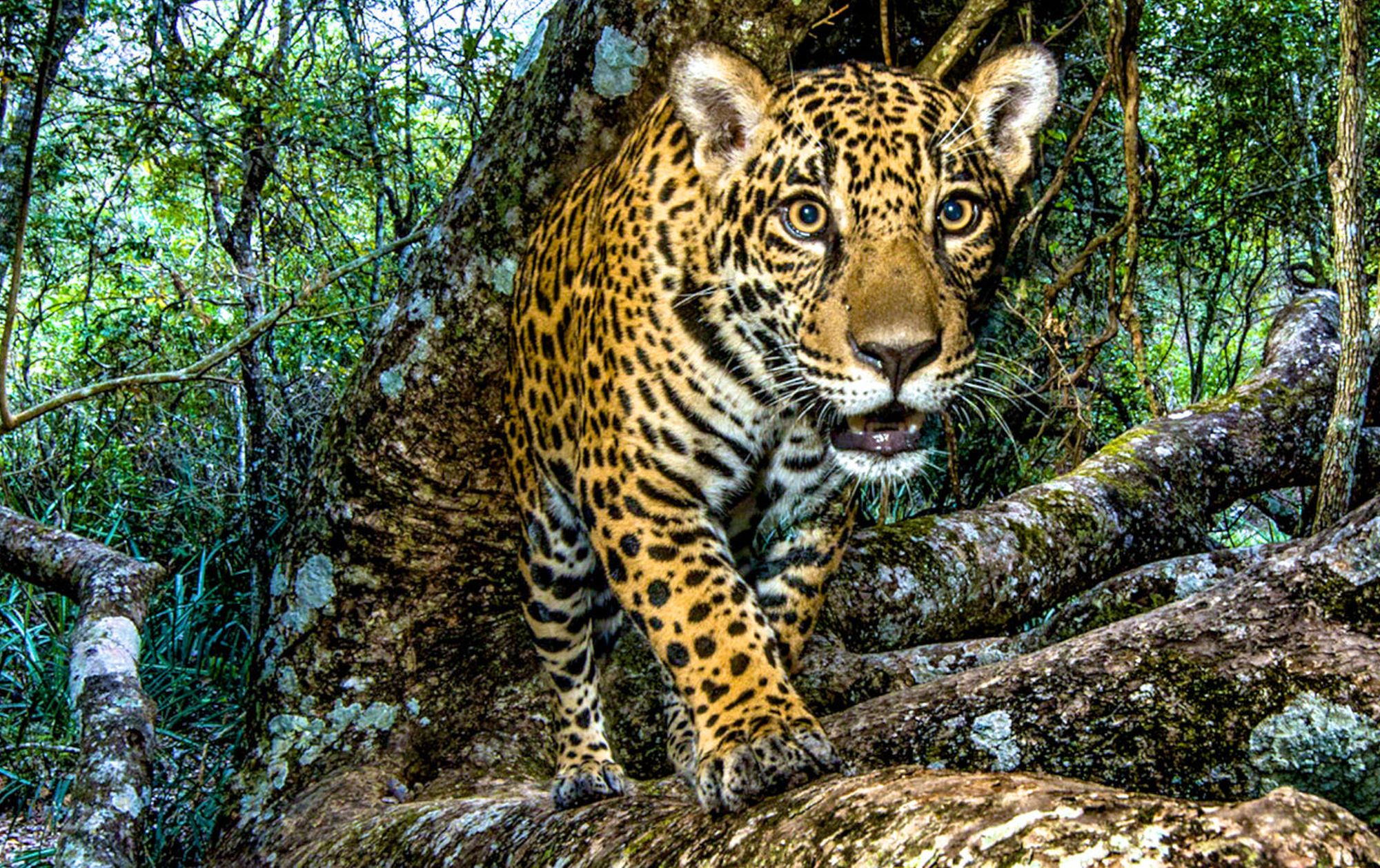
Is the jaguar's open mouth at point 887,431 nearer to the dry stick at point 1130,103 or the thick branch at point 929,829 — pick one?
the thick branch at point 929,829

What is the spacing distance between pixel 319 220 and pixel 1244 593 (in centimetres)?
853

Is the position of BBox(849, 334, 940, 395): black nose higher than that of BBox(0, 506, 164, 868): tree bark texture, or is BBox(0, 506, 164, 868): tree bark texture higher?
BBox(849, 334, 940, 395): black nose

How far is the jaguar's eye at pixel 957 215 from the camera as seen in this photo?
3.20 meters

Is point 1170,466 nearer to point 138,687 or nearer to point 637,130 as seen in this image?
point 637,130

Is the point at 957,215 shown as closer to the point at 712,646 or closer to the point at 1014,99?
the point at 1014,99

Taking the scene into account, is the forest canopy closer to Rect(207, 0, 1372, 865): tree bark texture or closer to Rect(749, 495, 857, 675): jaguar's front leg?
Rect(207, 0, 1372, 865): tree bark texture

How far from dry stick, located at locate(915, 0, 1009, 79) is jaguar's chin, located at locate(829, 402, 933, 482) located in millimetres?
1818

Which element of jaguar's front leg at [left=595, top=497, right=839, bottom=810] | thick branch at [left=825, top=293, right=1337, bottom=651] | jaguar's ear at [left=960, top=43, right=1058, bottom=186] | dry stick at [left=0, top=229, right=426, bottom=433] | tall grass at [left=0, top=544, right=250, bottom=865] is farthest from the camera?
tall grass at [left=0, top=544, right=250, bottom=865]

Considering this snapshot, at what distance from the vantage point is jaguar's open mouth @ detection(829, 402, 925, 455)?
3.04 meters

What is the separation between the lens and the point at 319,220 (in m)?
9.71

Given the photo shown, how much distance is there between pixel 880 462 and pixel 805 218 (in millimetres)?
669

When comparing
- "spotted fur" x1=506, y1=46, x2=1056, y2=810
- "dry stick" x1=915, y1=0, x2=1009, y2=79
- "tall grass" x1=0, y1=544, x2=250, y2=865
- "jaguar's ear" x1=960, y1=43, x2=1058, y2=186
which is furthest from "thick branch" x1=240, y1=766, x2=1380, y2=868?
"tall grass" x1=0, y1=544, x2=250, y2=865

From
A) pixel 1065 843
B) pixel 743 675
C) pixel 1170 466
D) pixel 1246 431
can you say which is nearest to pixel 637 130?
pixel 743 675

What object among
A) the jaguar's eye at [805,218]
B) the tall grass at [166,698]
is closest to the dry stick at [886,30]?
the jaguar's eye at [805,218]
